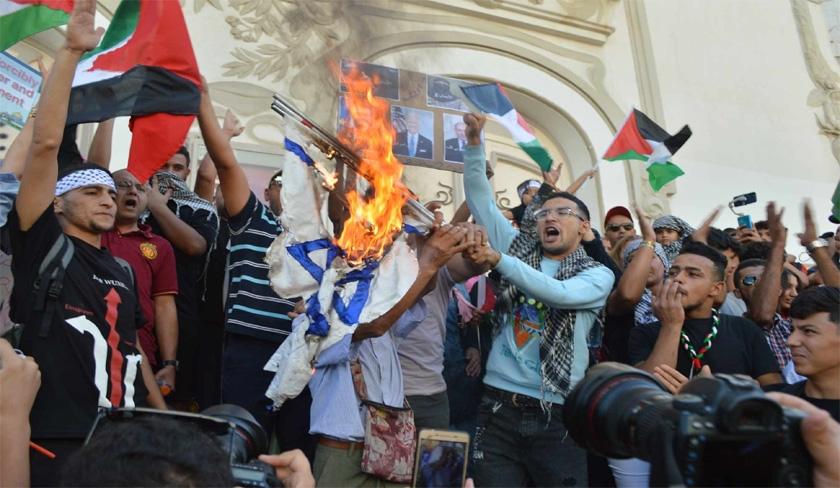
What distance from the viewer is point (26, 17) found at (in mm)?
3326

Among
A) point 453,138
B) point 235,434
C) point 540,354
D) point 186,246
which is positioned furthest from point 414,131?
point 235,434

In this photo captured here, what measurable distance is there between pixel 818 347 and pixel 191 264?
2.78 metres

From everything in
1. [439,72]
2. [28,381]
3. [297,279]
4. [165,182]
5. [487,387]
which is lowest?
[487,387]

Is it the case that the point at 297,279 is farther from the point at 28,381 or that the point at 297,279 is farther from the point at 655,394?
the point at 655,394

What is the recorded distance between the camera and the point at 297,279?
3.19m

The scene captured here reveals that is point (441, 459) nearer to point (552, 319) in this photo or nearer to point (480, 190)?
point (552, 319)

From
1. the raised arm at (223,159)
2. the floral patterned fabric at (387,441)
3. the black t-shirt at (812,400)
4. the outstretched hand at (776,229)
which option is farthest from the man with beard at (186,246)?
the outstretched hand at (776,229)

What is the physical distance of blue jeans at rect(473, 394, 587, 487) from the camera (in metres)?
3.14

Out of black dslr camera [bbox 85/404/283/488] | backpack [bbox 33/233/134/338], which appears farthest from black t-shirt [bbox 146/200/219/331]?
black dslr camera [bbox 85/404/283/488]

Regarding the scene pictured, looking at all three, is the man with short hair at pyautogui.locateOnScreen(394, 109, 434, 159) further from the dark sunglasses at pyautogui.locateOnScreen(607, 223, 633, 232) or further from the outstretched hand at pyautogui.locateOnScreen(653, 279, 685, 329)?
the outstretched hand at pyautogui.locateOnScreen(653, 279, 685, 329)

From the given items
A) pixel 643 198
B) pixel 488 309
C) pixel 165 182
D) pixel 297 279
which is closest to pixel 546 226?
pixel 488 309

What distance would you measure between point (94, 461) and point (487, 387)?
2.28m

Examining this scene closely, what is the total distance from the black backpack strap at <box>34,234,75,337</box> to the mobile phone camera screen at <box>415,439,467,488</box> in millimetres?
1347

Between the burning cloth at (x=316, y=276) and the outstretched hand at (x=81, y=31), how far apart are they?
886 mm
